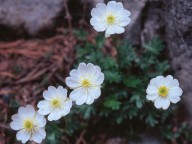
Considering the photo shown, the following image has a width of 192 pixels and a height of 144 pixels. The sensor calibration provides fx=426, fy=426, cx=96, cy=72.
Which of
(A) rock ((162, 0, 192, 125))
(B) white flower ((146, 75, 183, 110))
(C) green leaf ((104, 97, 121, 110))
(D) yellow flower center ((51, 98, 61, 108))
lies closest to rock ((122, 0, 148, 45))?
(A) rock ((162, 0, 192, 125))

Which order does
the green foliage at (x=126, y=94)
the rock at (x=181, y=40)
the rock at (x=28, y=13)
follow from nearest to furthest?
the rock at (x=181, y=40) < the green foliage at (x=126, y=94) < the rock at (x=28, y=13)

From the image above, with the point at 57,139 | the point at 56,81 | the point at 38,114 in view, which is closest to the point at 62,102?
the point at 38,114

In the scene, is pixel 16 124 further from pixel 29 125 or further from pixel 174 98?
pixel 174 98

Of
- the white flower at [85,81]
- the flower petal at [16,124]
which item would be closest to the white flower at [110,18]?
the white flower at [85,81]

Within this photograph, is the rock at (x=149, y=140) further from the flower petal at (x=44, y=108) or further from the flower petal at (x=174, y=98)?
the flower petal at (x=44, y=108)

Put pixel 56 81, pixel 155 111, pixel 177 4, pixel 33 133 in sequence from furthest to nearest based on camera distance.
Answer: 1. pixel 56 81
2. pixel 155 111
3. pixel 177 4
4. pixel 33 133

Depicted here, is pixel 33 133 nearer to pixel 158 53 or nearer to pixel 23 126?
pixel 23 126
